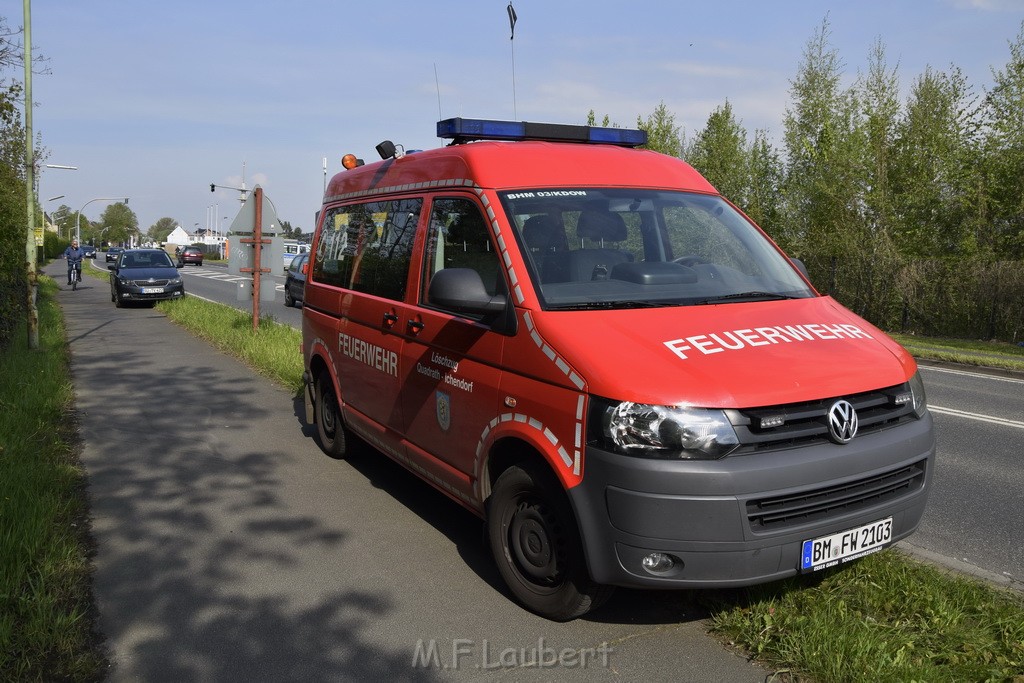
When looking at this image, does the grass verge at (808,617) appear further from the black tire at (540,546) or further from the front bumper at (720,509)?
the black tire at (540,546)

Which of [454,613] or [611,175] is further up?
[611,175]

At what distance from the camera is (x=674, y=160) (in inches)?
211

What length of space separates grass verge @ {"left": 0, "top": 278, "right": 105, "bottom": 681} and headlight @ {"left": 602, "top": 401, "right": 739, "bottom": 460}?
2.33 metres

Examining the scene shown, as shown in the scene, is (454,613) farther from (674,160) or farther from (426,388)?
(674,160)

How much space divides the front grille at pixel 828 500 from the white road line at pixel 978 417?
599 cm

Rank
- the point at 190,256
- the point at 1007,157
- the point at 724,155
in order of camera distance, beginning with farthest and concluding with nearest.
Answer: the point at 190,256 → the point at 724,155 → the point at 1007,157

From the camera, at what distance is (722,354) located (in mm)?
3535

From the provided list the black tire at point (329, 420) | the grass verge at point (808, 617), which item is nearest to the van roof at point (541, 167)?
the black tire at point (329, 420)

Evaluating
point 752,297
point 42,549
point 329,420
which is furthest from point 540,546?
point 329,420

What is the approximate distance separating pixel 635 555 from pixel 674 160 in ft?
9.17

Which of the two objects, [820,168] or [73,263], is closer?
[820,168]

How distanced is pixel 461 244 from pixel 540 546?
65.0 inches

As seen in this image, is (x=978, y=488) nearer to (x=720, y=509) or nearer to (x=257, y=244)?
(x=720, y=509)

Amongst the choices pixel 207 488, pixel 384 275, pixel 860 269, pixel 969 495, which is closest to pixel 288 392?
pixel 207 488
